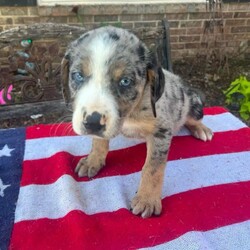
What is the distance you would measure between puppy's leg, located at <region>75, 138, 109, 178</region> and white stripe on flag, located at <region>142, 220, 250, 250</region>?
3.06 feet

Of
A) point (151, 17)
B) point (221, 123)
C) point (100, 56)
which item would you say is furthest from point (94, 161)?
point (151, 17)

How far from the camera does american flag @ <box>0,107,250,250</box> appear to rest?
238 cm

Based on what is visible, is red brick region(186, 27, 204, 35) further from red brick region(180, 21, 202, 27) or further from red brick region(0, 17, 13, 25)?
red brick region(0, 17, 13, 25)

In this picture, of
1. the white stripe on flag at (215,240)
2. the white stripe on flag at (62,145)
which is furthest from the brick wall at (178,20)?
the white stripe on flag at (215,240)

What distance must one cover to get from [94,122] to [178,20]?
14.8ft

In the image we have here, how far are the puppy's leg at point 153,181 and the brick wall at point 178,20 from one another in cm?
341

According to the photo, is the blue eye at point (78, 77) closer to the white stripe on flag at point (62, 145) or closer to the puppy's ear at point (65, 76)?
the puppy's ear at point (65, 76)

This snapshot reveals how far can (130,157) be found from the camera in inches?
129

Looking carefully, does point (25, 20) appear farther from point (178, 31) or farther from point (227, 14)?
point (227, 14)

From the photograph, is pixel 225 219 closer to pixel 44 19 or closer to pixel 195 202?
pixel 195 202

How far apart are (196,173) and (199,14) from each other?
12.9 ft

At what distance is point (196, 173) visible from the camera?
3.04m

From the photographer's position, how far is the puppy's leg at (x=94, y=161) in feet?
9.91

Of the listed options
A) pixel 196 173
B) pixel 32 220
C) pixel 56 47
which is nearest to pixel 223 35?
pixel 56 47
